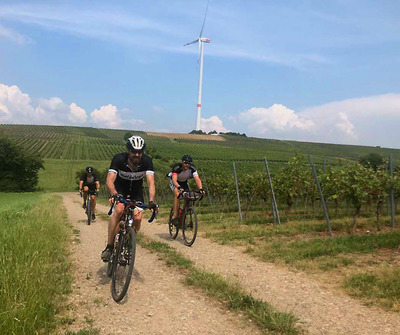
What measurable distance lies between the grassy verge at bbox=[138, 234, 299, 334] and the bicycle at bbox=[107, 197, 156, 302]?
105cm

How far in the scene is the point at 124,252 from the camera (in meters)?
4.64

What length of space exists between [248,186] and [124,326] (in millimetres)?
14882

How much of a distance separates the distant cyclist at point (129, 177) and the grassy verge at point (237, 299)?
1257mm

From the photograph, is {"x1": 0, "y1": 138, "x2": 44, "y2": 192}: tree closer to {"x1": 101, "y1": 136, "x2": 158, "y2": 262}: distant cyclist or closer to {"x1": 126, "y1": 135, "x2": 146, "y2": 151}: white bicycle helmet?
{"x1": 101, "y1": 136, "x2": 158, "y2": 262}: distant cyclist

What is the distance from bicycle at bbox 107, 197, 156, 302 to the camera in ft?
14.3

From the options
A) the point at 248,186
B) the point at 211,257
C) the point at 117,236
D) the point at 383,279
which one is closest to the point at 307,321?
the point at 383,279

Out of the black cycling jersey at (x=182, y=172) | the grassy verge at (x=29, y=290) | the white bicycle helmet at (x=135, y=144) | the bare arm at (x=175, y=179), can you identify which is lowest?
A: the grassy verge at (x=29, y=290)

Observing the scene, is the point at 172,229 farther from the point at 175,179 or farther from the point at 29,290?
the point at 29,290

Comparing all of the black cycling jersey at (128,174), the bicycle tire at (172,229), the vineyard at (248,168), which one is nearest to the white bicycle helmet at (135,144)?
the black cycling jersey at (128,174)

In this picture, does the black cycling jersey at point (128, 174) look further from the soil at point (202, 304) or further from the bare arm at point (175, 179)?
the bare arm at point (175, 179)

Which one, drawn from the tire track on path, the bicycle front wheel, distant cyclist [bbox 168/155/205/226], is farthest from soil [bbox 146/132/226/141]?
the bicycle front wheel

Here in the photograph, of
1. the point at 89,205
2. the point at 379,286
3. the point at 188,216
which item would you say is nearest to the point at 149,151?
the point at 89,205

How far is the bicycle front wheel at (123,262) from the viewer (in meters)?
4.36

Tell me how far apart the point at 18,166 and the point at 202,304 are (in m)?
72.5
